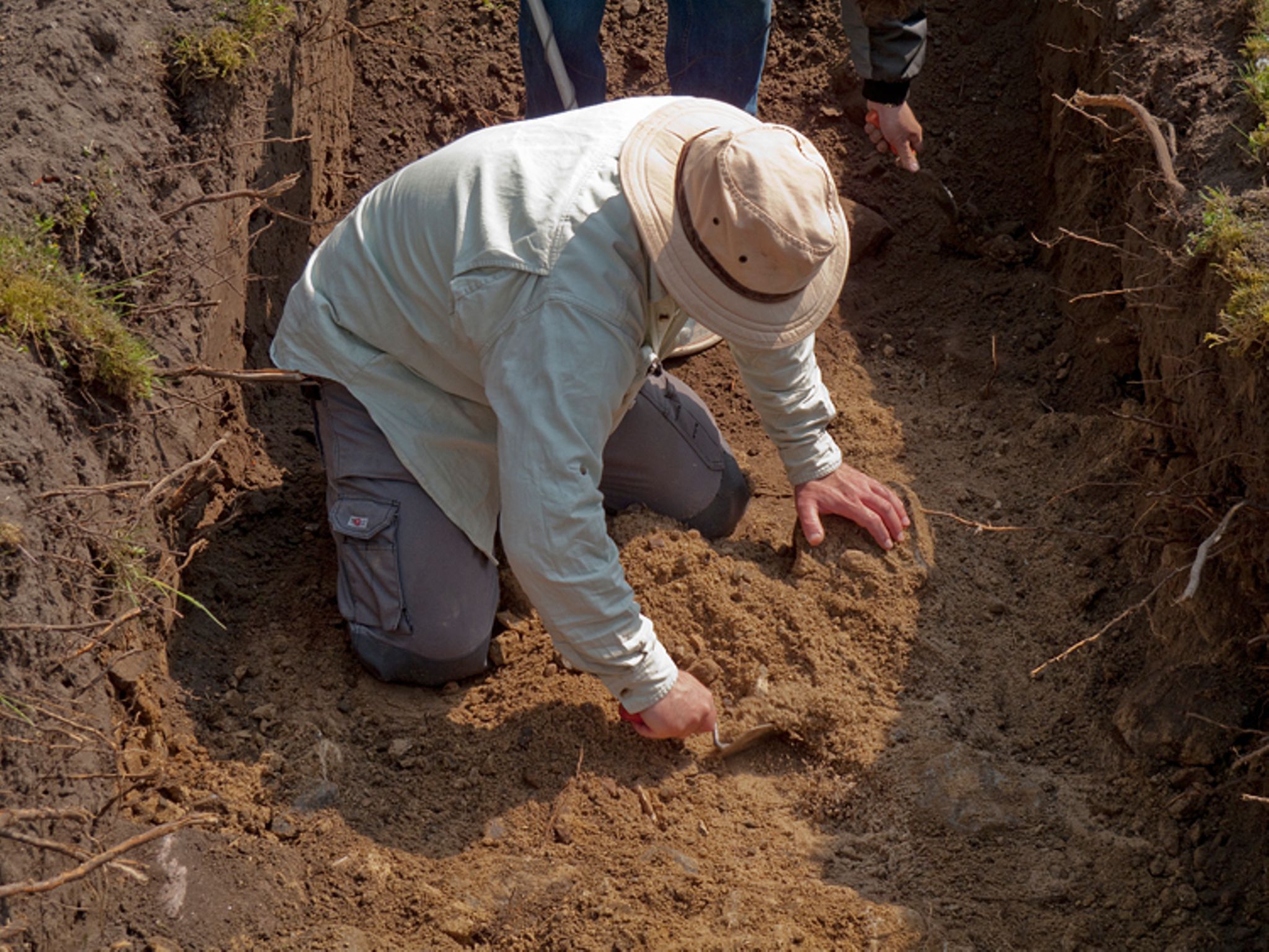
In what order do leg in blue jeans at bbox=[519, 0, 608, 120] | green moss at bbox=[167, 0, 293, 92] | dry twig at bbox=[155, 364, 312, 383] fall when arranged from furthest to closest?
leg in blue jeans at bbox=[519, 0, 608, 120] < green moss at bbox=[167, 0, 293, 92] < dry twig at bbox=[155, 364, 312, 383]

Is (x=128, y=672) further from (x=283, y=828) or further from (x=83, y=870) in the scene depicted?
(x=83, y=870)

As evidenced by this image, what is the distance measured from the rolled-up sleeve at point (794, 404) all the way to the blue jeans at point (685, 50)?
4.37ft

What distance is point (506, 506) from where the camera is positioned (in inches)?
86.8

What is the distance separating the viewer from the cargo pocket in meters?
2.70

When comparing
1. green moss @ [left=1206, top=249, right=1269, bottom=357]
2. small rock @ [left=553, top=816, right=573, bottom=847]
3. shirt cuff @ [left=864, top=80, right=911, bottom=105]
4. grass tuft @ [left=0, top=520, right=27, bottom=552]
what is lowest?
small rock @ [left=553, top=816, right=573, bottom=847]

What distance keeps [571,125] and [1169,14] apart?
2.00 metres

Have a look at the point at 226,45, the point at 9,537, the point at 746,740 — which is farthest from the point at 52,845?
the point at 226,45

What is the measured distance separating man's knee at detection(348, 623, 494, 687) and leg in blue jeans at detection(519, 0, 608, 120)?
1.82 meters

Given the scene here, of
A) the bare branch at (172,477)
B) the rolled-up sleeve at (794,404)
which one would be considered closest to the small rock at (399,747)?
the bare branch at (172,477)

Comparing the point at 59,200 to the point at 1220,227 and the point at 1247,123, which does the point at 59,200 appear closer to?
the point at 1220,227

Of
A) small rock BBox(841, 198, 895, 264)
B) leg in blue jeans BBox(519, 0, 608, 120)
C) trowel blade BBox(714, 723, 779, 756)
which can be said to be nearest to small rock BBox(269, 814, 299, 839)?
trowel blade BBox(714, 723, 779, 756)

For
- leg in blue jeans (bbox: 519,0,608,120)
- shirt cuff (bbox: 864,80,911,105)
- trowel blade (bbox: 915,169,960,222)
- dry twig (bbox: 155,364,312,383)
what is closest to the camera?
dry twig (bbox: 155,364,312,383)

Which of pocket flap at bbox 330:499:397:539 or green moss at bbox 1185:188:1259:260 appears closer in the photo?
green moss at bbox 1185:188:1259:260

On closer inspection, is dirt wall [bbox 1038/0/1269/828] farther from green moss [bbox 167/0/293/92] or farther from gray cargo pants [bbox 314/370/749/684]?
green moss [bbox 167/0/293/92]
